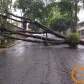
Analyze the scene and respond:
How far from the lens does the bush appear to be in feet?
90.9

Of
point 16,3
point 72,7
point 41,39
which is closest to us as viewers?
point 41,39

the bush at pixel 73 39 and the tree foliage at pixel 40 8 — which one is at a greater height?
the tree foliage at pixel 40 8

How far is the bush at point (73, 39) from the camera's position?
2770 centimetres

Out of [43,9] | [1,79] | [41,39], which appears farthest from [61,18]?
[1,79]

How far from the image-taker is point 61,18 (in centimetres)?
5694

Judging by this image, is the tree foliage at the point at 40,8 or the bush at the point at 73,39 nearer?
the bush at the point at 73,39

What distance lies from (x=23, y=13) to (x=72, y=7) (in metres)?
9.72

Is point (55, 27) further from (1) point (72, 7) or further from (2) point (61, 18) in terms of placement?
(1) point (72, 7)

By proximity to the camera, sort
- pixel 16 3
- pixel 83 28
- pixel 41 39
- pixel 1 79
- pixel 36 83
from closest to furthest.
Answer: pixel 36 83, pixel 1 79, pixel 41 39, pixel 16 3, pixel 83 28

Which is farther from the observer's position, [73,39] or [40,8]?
[40,8]

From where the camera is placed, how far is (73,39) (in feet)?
90.9

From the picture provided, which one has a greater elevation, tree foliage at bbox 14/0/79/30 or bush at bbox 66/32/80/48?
tree foliage at bbox 14/0/79/30

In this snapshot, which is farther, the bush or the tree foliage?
the tree foliage

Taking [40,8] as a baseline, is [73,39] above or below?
below
